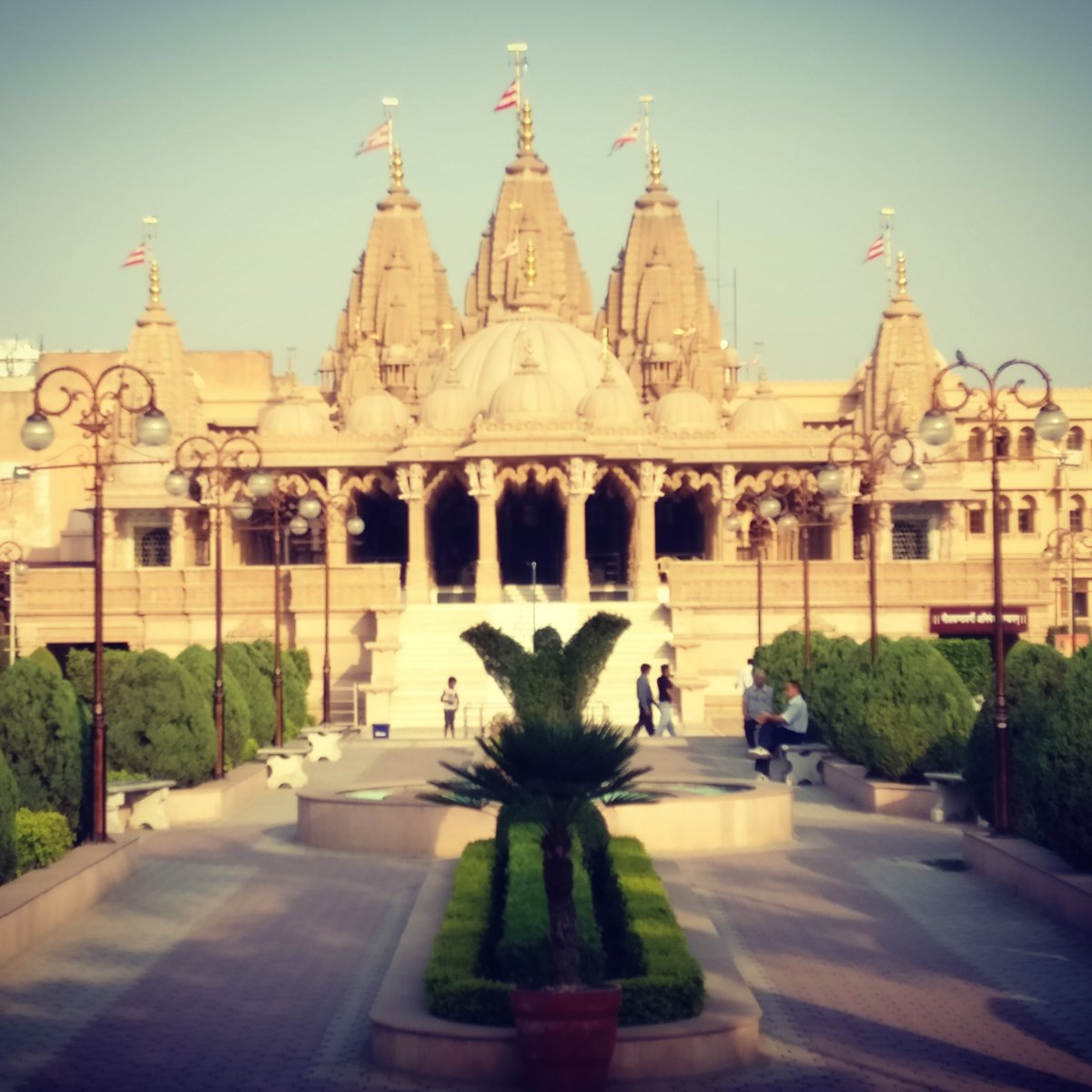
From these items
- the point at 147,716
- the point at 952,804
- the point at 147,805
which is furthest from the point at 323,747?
the point at 952,804

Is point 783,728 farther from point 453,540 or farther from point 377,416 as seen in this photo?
point 453,540

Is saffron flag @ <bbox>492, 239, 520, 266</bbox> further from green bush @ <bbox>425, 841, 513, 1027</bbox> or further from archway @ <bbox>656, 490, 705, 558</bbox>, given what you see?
green bush @ <bbox>425, 841, 513, 1027</bbox>

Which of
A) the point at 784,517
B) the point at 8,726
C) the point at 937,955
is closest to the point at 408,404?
the point at 784,517

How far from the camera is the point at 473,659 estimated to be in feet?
146

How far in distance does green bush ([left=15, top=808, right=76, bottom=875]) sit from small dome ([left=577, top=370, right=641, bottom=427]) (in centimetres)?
4048

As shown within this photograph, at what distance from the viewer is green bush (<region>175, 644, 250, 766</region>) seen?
25.8m

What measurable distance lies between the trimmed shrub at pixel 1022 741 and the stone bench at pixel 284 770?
962cm

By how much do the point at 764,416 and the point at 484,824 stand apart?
4327cm

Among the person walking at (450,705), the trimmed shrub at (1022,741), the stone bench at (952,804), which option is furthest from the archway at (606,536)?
the trimmed shrub at (1022,741)

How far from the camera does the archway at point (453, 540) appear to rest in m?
65.2

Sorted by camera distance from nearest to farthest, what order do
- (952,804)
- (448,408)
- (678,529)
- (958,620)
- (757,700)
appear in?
(952,804) < (757,700) < (958,620) < (448,408) < (678,529)

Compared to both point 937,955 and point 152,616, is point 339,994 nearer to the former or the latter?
point 937,955

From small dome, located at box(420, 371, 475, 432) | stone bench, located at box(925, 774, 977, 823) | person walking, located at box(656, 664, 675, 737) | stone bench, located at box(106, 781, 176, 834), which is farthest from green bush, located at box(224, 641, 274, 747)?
small dome, located at box(420, 371, 475, 432)

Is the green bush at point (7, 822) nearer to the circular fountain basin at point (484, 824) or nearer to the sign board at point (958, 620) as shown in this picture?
the circular fountain basin at point (484, 824)
